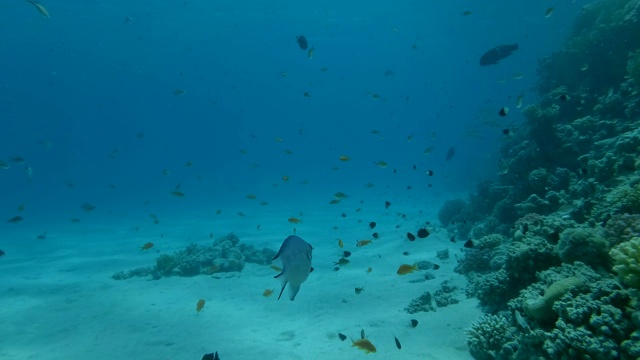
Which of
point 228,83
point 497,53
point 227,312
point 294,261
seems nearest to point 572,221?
point 497,53

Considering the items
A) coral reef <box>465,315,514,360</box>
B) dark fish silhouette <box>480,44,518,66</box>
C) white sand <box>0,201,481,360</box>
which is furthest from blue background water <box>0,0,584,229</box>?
coral reef <box>465,315,514,360</box>

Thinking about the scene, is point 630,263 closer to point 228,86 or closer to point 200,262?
point 200,262

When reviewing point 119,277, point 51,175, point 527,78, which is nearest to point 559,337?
point 119,277

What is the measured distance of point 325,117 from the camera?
168 m

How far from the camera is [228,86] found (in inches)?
4200

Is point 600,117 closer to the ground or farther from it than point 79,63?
closer to the ground

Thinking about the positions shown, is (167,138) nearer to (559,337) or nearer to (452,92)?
(452,92)

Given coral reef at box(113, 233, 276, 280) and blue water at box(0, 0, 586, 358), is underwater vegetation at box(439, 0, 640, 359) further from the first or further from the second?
coral reef at box(113, 233, 276, 280)

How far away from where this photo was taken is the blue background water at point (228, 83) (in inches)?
1806

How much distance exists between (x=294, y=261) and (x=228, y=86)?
110 meters

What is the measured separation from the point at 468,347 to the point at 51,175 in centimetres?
12811

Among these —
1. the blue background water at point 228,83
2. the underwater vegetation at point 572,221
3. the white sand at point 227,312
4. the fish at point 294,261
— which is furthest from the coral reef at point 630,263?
the blue background water at point 228,83

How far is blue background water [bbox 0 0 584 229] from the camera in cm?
4588

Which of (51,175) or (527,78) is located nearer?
(527,78)
